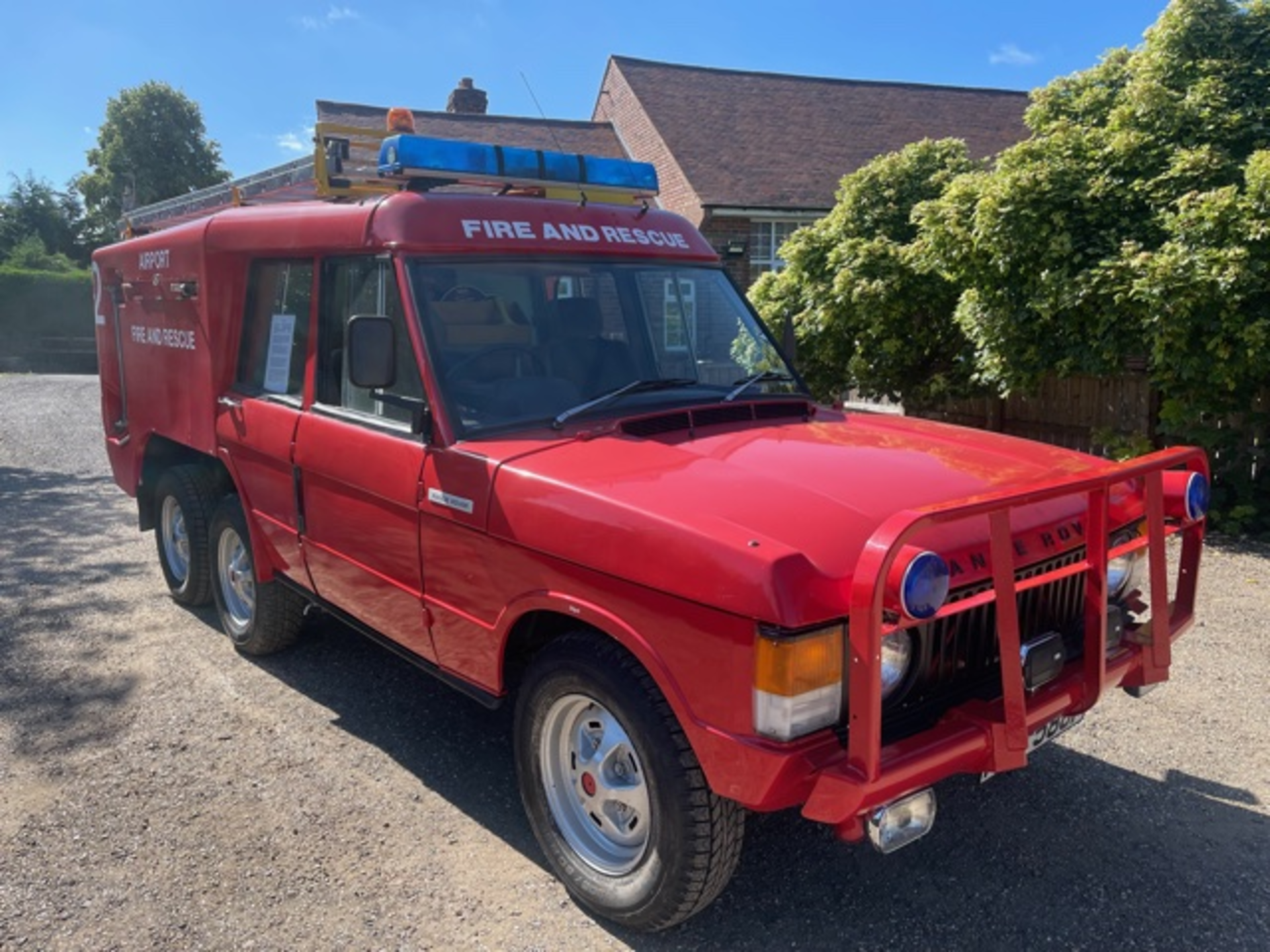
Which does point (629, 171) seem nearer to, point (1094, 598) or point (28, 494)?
point (1094, 598)

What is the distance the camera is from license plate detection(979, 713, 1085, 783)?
9.15 feet

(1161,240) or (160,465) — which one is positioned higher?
(1161,240)

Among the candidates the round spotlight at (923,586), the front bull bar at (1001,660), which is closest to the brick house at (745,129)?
the front bull bar at (1001,660)

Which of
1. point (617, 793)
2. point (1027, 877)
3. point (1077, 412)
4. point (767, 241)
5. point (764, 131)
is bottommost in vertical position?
point (1027, 877)

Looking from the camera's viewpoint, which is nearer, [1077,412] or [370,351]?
[370,351]

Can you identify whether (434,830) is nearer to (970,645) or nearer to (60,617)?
(970,645)

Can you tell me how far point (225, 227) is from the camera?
478cm

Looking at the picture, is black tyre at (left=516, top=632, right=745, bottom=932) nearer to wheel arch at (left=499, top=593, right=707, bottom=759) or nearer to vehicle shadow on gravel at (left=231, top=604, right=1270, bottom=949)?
wheel arch at (left=499, top=593, right=707, bottom=759)

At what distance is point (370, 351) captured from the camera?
129 inches

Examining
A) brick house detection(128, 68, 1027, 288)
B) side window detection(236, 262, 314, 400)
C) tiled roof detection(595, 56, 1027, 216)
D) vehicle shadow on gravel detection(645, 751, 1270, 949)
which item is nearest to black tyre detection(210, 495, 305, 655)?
side window detection(236, 262, 314, 400)

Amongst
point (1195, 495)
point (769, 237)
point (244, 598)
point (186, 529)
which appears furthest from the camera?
point (769, 237)

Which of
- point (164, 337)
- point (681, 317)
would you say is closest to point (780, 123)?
point (164, 337)

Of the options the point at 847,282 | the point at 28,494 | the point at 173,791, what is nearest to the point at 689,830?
the point at 173,791

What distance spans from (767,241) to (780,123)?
13.8ft
